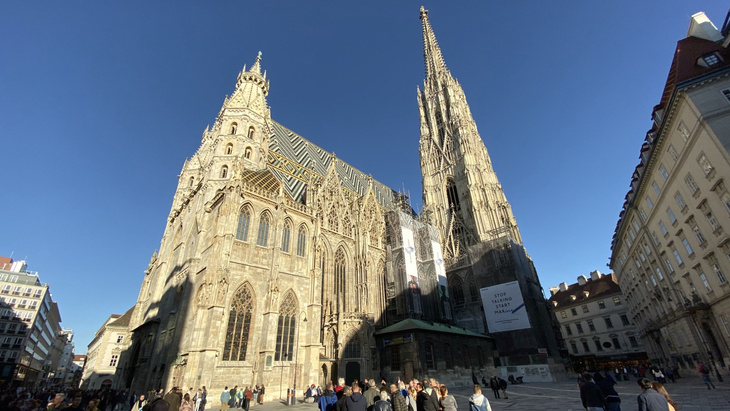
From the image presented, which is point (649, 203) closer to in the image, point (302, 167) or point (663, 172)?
point (663, 172)

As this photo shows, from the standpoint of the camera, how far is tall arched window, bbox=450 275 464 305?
3430 cm

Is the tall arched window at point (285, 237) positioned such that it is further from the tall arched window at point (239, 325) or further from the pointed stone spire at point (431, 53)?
the pointed stone spire at point (431, 53)

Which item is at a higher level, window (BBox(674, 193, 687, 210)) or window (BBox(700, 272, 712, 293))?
window (BBox(674, 193, 687, 210))

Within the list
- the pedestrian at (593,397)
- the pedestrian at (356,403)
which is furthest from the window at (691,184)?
the pedestrian at (356,403)

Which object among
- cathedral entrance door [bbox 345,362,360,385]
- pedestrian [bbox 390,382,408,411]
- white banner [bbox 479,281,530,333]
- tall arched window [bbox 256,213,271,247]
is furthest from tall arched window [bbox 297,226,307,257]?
pedestrian [bbox 390,382,408,411]

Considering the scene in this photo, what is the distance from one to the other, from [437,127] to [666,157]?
3149 cm

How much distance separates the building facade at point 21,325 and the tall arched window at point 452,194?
59510mm

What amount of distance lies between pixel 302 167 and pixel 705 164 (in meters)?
31.4

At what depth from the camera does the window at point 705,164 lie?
16291 mm

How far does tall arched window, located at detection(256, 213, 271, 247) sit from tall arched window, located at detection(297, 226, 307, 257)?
2.86 m

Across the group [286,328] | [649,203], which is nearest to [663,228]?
[649,203]

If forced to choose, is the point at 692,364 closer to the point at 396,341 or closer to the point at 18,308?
the point at 396,341

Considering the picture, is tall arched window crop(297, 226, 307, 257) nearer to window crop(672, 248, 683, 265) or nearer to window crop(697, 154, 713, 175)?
window crop(697, 154, 713, 175)

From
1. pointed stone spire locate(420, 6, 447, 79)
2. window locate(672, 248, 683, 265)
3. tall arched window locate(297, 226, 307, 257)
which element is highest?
pointed stone spire locate(420, 6, 447, 79)
